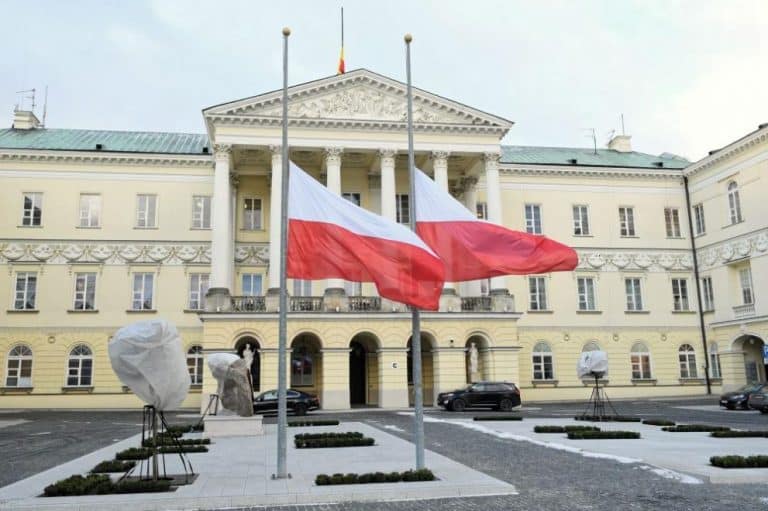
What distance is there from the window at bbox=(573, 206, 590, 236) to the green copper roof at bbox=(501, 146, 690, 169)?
341cm

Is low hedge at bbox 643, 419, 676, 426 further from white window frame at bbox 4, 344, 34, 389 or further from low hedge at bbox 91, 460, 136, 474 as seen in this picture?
white window frame at bbox 4, 344, 34, 389

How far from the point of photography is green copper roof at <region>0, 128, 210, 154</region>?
45438 mm

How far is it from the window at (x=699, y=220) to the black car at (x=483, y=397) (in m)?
21.0

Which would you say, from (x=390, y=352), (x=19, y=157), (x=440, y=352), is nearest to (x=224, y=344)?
(x=390, y=352)


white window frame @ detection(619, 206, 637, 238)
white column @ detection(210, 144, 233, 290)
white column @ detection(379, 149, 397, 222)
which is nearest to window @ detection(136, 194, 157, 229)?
white column @ detection(210, 144, 233, 290)

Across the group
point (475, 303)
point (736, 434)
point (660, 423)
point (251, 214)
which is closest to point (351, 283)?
point (475, 303)

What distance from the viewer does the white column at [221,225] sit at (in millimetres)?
39188

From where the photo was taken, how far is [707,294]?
47344mm

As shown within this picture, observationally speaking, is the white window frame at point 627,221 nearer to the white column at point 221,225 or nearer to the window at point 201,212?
the white column at point 221,225

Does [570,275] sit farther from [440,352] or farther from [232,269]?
[232,269]

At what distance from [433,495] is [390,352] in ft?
94.3

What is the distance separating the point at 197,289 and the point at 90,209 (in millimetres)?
8515

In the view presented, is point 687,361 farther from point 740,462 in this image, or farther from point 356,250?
point 356,250

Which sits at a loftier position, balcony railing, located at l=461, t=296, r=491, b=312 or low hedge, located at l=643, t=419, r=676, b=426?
balcony railing, located at l=461, t=296, r=491, b=312
